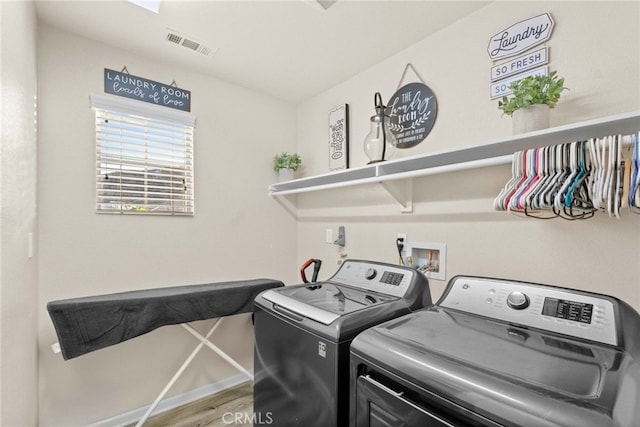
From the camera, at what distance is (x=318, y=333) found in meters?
1.18

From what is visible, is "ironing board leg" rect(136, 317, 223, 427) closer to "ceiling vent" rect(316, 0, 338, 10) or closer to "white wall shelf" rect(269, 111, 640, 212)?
"white wall shelf" rect(269, 111, 640, 212)

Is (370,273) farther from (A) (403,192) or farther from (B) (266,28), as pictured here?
(B) (266,28)

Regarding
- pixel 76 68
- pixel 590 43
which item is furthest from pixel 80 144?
pixel 590 43

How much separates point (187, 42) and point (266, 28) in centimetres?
56

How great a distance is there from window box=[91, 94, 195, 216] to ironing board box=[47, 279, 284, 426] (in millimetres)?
616

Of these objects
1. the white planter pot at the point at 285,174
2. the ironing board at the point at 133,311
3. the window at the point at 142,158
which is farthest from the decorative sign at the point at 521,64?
the window at the point at 142,158

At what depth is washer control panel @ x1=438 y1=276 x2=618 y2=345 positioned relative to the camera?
95 cm

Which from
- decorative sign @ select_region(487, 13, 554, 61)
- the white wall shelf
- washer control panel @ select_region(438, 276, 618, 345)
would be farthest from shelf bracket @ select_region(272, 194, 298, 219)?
decorative sign @ select_region(487, 13, 554, 61)

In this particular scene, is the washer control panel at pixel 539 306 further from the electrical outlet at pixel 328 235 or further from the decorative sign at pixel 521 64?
the electrical outlet at pixel 328 235

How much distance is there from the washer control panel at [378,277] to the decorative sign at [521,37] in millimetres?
1211

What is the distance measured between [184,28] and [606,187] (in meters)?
2.20

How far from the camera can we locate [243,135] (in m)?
2.55

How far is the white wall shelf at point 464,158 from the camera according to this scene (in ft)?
3.54

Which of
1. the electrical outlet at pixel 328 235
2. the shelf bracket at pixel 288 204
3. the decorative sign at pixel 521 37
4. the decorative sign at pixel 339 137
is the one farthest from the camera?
the shelf bracket at pixel 288 204
